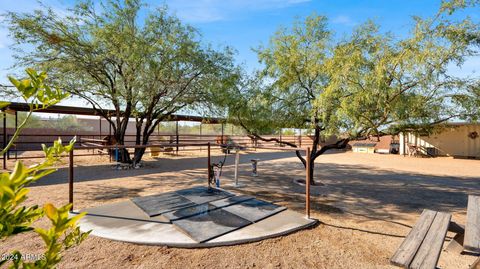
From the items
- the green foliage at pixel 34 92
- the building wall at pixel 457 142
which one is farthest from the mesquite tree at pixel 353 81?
the building wall at pixel 457 142

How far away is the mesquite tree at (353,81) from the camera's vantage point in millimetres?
4133

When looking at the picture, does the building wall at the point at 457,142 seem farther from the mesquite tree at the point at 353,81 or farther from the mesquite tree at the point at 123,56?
the mesquite tree at the point at 123,56

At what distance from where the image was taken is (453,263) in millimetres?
2682

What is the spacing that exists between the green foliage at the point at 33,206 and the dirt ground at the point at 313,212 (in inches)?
81.7

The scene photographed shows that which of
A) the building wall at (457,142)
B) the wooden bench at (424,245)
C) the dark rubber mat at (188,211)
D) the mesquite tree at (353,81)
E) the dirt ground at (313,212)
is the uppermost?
the mesquite tree at (353,81)

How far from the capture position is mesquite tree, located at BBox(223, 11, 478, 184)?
13.6ft

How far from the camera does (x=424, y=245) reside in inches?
86.7

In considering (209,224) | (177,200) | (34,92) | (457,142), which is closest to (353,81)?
(209,224)

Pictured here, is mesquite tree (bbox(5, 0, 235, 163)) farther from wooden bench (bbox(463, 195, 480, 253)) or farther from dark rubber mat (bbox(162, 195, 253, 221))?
wooden bench (bbox(463, 195, 480, 253))

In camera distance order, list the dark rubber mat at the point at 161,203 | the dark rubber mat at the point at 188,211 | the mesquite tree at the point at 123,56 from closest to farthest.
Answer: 1. the dark rubber mat at the point at 188,211
2. the dark rubber mat at the point at 161,203
3. the mesquite tree at the point at 123,56

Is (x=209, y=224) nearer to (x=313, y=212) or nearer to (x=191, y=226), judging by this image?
(x=191, y=226)

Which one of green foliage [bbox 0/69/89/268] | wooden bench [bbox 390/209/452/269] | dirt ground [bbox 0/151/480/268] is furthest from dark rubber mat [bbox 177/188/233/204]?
green foliage [bbox 0/69/89/268]

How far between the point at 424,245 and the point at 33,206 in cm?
289

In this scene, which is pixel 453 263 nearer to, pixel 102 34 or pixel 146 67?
pixel 146 67
